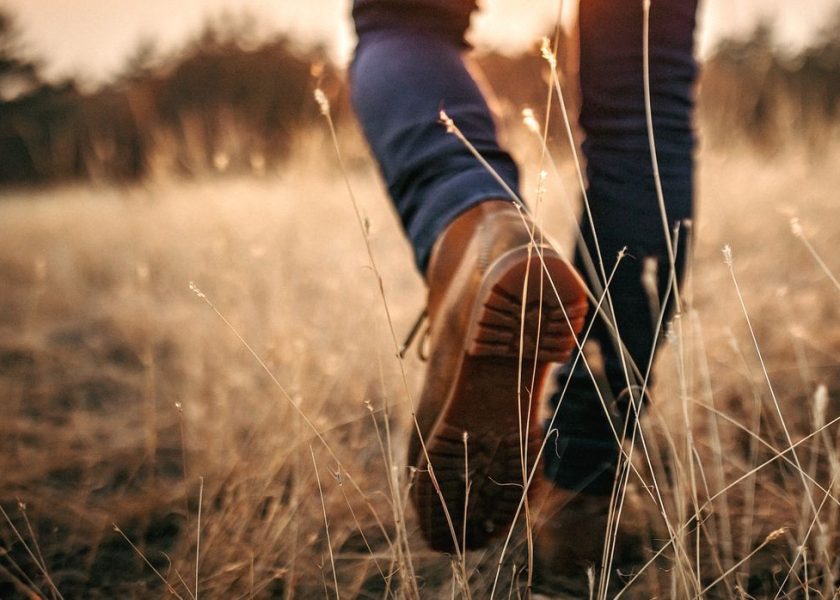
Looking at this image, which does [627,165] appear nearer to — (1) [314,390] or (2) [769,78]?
(1) [314,390]

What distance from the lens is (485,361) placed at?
0.81 metres

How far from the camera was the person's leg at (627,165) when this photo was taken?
36.7 inches

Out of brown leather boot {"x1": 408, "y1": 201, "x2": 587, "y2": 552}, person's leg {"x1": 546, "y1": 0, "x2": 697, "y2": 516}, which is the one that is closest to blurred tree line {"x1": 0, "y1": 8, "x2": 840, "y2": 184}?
person's leg {"x1": 546, "y1": 0, "x2": 697, "y2": 516}

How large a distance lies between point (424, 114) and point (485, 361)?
0.32m

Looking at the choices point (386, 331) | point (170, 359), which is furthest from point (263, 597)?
point (170, 359)

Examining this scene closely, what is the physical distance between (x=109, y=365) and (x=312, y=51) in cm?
1151

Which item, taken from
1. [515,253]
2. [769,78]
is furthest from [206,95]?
[515,253]

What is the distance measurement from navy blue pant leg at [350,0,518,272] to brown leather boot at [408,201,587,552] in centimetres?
5

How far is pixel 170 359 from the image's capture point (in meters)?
2.10

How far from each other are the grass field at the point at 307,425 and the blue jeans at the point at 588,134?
0.28 feet

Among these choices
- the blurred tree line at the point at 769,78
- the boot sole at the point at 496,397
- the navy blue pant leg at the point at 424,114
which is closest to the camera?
the boot sole at the point at 496,397

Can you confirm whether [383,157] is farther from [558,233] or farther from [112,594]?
[558,233]

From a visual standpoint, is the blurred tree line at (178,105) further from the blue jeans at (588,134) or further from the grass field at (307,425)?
the blue jeans at (588,134)

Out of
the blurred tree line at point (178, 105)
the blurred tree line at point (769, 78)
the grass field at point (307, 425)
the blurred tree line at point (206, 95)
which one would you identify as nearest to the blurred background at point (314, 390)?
the grass field at point (307, 425)
